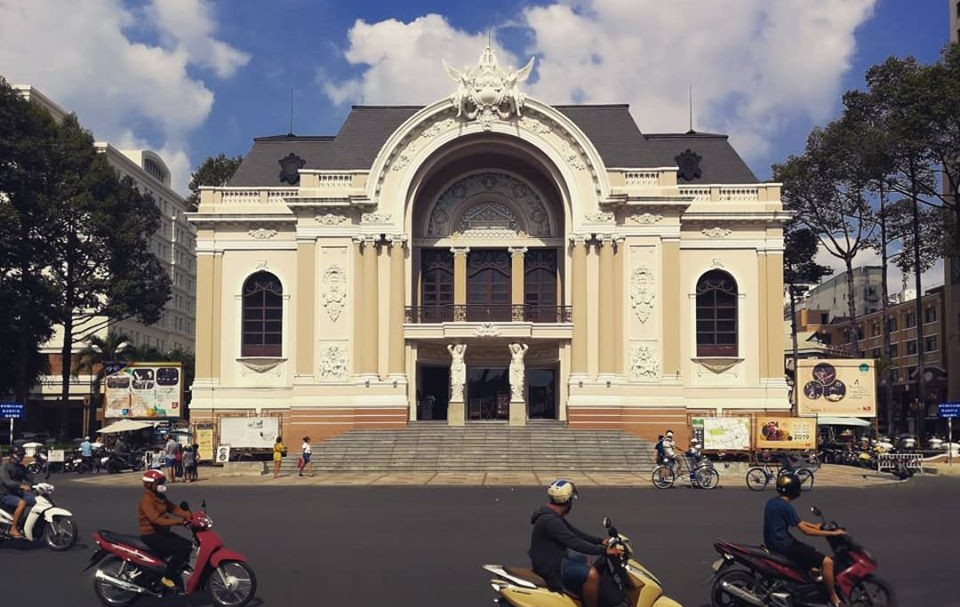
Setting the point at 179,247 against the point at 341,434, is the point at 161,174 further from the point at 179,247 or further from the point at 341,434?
the point at 341,434

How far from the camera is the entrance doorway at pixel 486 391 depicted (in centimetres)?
5141

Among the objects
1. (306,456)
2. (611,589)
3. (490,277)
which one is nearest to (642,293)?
(490,277)

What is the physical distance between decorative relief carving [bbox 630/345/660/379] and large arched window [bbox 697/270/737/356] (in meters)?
3.17

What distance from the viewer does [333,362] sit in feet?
160

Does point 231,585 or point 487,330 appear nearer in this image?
point 231,585

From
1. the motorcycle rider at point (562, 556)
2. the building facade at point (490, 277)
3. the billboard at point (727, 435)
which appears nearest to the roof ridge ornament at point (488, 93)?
the building facade at point (490, 277)

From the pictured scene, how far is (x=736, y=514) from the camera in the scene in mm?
23891

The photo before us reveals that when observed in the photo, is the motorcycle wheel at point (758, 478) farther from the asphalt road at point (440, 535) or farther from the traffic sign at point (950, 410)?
the traffic sign at point (950, 410)

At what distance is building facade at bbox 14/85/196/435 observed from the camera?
83312 millimetres

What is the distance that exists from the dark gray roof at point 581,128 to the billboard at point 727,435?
1448 cm

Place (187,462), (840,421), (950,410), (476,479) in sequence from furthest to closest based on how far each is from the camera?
(840,421), (950,410), (187,462), (476,479)

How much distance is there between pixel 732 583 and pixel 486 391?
3991 cm

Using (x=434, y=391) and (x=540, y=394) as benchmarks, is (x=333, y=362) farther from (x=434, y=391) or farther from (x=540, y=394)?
(x=540, y=394)

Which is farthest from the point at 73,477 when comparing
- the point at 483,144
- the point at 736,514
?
the point at 736,514
